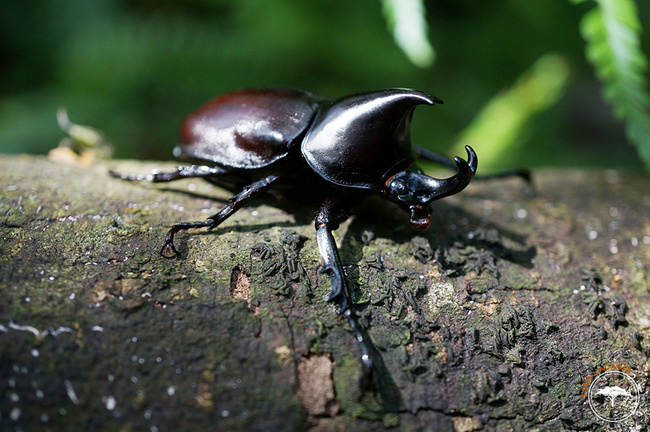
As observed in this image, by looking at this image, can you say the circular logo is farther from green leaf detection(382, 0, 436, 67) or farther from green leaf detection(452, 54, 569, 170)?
green leaf detection(452, 54, 569, 170)

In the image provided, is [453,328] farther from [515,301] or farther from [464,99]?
[464,99]

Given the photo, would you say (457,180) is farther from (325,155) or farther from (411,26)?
(411,26)

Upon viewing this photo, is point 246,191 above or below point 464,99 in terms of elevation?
above

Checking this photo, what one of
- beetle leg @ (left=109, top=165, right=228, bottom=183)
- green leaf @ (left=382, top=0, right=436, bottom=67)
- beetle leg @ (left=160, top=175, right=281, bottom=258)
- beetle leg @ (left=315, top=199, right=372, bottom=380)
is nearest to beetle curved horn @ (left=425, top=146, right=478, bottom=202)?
beetle leg @ (left=315, top=199, right=372, bottom=380)

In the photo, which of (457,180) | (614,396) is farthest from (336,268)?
(614,396)

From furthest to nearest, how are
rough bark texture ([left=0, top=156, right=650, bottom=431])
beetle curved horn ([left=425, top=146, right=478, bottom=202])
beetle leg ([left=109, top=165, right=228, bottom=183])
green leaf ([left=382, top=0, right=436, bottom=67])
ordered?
1. green leaf ([left=382, top=0, right=436, bottom=67])
2. beetle leg ([left=109, top=165, right=228, bottom=183])
3. beetle curved horn ([left=425, top=146, right=478, bottom=202])
4. rough bark texture ([left=0, top=156, right=650, bottom=431])

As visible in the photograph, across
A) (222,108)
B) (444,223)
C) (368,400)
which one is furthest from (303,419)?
(222,108)

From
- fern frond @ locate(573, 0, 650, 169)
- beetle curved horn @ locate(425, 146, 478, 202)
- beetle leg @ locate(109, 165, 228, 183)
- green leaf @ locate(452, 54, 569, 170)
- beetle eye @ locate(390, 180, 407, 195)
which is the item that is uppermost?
fern frond @ locate(573, 0, 650, 169)
